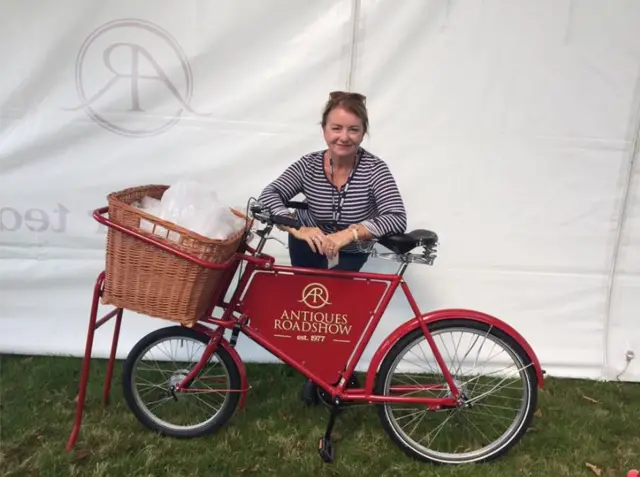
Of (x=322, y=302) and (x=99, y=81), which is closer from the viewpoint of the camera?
(x=322, y=302)

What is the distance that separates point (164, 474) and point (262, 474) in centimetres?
41

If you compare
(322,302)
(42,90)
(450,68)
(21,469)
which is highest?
(450,68)

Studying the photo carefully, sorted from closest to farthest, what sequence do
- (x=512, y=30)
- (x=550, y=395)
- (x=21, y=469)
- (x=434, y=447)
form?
(x=21, y=469), (x=434, y=447), (x=512, y=30), (x=550, y=395)

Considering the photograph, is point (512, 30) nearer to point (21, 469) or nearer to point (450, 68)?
point (450, 68)

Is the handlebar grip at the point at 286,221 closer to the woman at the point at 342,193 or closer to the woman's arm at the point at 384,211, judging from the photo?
the woman at the point at 342,193

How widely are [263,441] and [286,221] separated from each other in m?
1.10

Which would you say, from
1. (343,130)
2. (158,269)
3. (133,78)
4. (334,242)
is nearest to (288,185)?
(343,130)

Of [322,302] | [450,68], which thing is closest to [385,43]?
[450,68]

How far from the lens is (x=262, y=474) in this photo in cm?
236

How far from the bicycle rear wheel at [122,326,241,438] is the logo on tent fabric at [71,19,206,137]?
4.09 ft

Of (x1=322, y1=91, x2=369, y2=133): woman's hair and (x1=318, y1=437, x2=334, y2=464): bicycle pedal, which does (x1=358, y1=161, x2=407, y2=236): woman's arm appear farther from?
(x1=318, y1=437, x2=334, y2=464): bicycle pedal

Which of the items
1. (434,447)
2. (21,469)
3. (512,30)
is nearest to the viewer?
(21,469)

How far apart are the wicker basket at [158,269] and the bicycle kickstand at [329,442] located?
74 cm

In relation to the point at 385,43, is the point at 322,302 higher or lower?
lower
